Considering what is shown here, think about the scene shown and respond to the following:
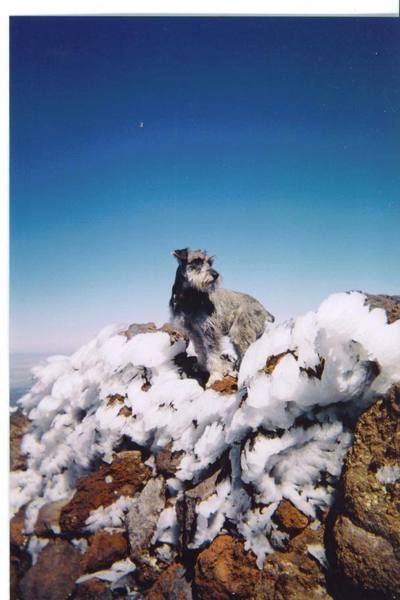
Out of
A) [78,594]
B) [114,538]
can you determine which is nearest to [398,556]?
[114,538]

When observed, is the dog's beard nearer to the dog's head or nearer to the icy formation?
the dog's head

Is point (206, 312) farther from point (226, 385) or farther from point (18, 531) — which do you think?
point (18, 531)

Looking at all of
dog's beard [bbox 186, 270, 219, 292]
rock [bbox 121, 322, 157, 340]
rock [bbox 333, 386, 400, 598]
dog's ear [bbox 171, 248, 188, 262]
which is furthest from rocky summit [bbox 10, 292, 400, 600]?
dog's ear [bbox 171, 248, 188, 262]

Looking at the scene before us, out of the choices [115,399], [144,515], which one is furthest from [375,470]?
[115,399]

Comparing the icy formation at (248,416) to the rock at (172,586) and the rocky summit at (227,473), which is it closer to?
the rocky summit at (227,473)

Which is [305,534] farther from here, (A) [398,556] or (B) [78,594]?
(B) [78,594]

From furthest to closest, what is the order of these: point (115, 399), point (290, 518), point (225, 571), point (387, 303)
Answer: point (115, 399), point (387, 303), point (225, 571), point (290, 518)

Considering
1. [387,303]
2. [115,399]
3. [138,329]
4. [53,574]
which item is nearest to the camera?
[387,303]
